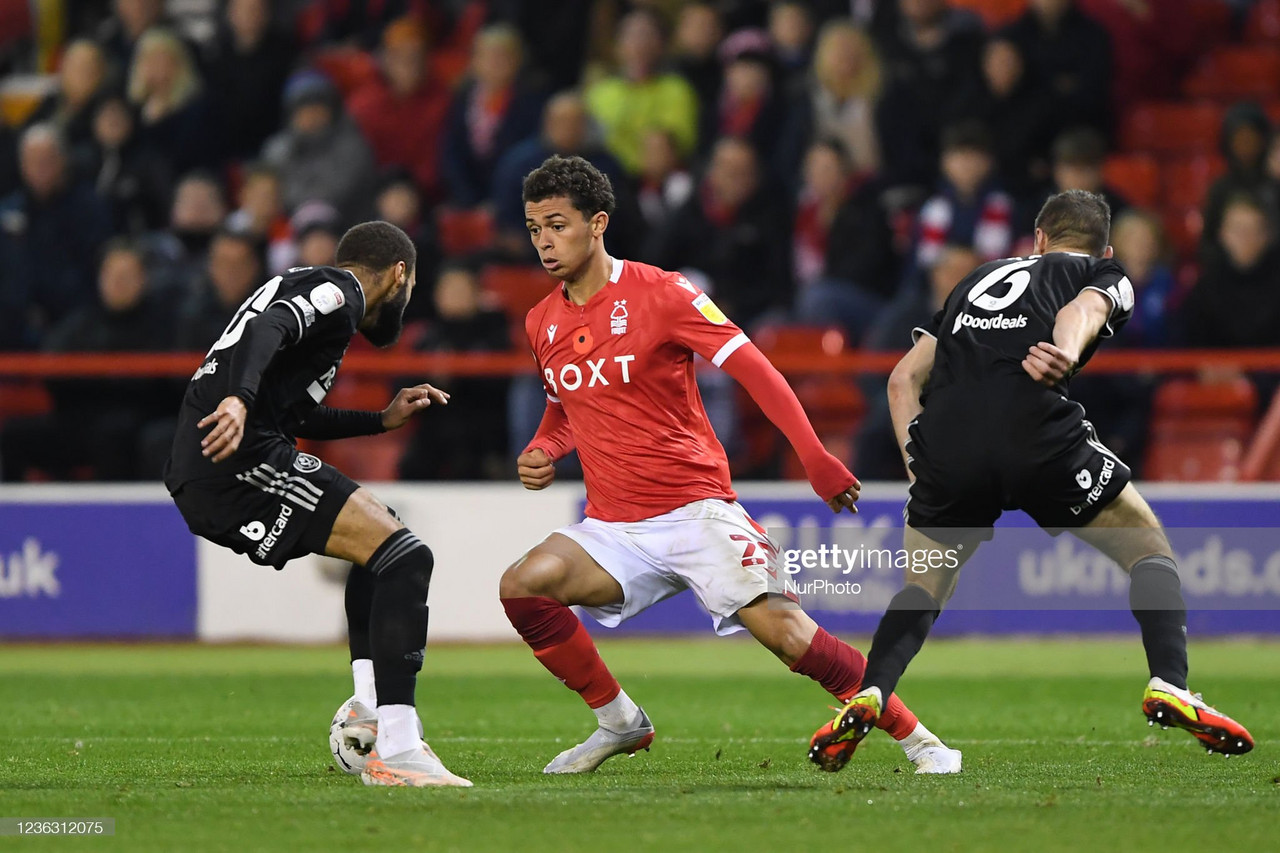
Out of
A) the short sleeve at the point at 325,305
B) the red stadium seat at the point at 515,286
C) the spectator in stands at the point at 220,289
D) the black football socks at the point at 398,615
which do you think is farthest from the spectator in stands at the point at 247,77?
the black football socks at the point at 398,615

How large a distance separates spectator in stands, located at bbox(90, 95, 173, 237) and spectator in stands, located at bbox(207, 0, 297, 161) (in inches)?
28.1

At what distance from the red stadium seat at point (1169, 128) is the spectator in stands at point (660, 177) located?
3.74m

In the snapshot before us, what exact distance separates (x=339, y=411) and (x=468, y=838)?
237 cm

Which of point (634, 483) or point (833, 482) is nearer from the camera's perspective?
point (833, 482)

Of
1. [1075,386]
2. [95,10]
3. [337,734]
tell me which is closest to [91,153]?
[95,10]

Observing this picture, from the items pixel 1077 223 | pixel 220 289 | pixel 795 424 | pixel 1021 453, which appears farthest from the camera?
pixel 220 289

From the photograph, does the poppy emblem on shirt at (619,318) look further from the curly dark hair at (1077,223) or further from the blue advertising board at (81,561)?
the blue advertising board at (81,561)

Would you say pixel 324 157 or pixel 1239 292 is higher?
pixel 324 157

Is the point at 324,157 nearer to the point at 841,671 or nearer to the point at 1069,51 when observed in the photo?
the point at 1069,51

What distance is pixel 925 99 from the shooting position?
43.6ft

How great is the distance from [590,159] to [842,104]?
212 cm

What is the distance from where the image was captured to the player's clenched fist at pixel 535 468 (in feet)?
19.5

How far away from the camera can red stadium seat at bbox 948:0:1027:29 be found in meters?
14.5

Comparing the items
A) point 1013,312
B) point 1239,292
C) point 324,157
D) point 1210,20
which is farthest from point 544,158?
point 1013,312
